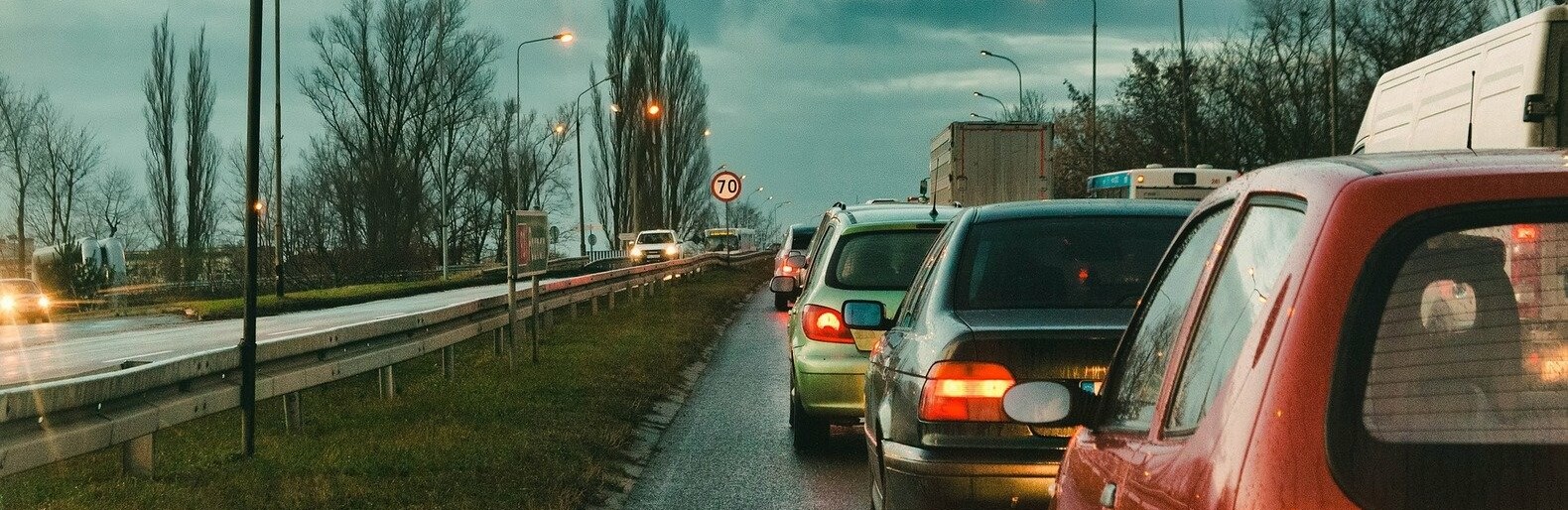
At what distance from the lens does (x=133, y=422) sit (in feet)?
25.5

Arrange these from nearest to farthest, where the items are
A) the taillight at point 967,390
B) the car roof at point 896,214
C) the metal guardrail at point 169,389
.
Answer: the taillight at point 967,390
the metal guardrail at point 169,389
the car roof at point 896,214

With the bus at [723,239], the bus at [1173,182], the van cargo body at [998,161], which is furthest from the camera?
the bus at [723,239]

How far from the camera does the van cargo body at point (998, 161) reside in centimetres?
2905

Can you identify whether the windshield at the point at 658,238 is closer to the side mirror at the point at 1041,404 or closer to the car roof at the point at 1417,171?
the side mirror at the point at 1041,404

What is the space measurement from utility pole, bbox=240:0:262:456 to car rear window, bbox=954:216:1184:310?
14.3ft

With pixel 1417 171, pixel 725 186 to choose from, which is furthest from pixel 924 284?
pixel 725 186

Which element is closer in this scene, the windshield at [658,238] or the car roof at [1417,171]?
the car roof at [1417,171]

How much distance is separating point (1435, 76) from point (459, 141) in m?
60.9

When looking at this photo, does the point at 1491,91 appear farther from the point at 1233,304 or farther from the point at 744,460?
the point at 1233,304

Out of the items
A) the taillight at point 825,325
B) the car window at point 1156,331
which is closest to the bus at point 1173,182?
the taillight at point 825,325

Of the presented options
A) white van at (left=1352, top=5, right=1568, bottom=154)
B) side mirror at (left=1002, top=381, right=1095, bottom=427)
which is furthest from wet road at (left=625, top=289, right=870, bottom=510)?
side mirror at (left=1002, top=381, right=1095, bottom=427)

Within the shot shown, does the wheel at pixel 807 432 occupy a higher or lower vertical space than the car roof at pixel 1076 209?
lower

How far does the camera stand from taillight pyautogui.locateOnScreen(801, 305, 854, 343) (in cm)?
978

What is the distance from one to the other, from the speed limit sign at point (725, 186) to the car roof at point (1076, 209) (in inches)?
989
